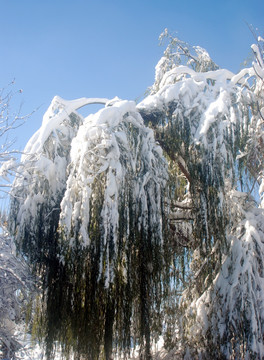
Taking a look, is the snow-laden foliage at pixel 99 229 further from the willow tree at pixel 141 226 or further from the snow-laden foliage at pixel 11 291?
the snow-laden foliage at pixel 11 291

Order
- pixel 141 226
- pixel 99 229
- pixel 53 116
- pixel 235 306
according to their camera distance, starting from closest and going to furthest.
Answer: pixel 99 229, pixel 141 226, pixel 235 306, pixel 53 116

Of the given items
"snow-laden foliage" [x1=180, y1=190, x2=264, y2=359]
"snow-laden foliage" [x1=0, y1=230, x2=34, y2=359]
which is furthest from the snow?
"snow-laden foliage" [x1=180, y1=190, x2=264, y2=359]

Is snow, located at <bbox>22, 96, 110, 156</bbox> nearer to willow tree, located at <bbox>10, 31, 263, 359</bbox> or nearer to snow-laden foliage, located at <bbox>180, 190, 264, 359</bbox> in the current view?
willow tree, located at <bbox>10, 31, 263, 359</bbox>

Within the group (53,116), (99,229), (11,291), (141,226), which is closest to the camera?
(99,229)

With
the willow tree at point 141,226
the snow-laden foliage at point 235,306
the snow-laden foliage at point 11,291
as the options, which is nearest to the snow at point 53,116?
the willow tree at point 141,226

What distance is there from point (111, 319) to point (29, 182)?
6.17 ft

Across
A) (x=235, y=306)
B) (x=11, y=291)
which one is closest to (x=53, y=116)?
(x=11, y=291)

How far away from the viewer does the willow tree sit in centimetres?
342

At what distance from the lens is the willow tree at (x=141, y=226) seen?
342 cm

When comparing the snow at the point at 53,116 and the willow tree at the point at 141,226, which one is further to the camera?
the snow at the point at 53,116

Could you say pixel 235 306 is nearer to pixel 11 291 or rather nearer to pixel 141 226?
pixel 141 226

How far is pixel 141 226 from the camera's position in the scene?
148 inches

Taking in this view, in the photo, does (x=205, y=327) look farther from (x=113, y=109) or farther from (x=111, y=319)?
(x=113, y=109)

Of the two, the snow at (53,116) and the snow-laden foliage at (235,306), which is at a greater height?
the snow at (53,116)
